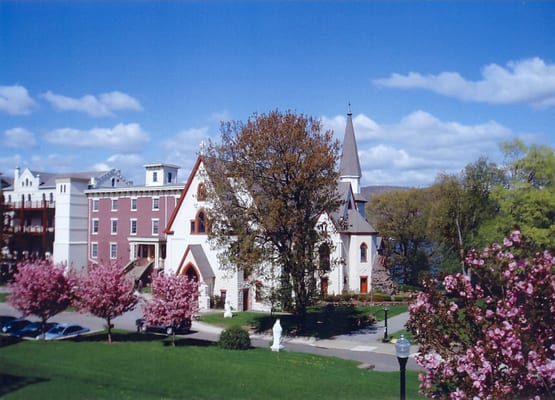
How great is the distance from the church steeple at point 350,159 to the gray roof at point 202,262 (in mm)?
18603

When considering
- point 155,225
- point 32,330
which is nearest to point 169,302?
point 32,330

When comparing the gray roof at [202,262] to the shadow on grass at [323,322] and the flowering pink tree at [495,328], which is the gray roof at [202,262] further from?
the flowering pink tree at [495,328]

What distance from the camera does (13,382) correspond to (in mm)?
10680

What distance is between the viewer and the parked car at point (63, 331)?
1370cm

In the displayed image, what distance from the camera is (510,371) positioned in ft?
27.6

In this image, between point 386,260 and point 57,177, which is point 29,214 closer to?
point 57,177

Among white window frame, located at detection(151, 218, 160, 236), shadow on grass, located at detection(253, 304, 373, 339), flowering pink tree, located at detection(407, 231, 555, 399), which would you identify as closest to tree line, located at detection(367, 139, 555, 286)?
shadow on grass, located at detection(253, 304, 373, 339)

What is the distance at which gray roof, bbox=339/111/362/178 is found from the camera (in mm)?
45094

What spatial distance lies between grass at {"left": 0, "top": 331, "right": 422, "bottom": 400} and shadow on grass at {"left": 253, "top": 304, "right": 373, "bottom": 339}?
692 centimetres

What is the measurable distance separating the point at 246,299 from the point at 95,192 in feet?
52.8

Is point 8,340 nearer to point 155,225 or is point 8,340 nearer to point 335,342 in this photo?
point 335,342

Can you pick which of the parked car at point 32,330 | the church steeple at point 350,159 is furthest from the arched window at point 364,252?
the parked car at point 32,330

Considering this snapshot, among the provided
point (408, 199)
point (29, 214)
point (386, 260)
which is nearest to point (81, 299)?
point (29, 214)

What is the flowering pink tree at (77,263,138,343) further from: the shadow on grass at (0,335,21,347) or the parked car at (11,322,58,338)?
the shadow on grass at (0,335,21,347)
